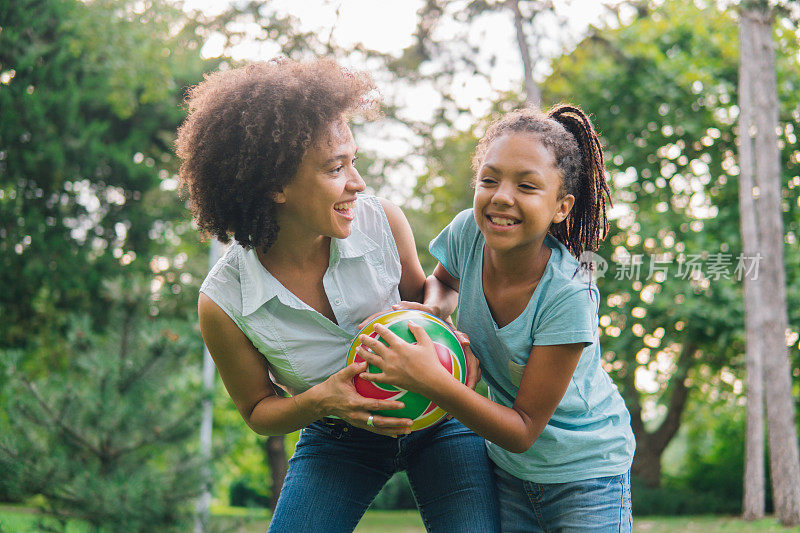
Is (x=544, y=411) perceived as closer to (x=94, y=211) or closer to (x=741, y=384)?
(x=94, y=211)

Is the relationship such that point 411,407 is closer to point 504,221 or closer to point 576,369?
point 576,369

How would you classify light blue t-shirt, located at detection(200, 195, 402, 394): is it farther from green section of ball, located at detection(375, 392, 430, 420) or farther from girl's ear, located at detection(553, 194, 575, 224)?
girl's ear, located at detection(553, 194, 575, 224)

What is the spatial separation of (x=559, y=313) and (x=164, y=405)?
5.69 metres

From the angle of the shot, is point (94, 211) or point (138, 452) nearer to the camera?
point (138, 452)

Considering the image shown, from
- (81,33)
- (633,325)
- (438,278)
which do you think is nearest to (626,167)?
(633,325)

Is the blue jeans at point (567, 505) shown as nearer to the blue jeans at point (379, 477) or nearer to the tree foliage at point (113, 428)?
the blue jeans at point (379, 477)

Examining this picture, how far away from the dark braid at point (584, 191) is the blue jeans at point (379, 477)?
0.96 metres

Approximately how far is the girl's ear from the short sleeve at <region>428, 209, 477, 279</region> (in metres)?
0.40

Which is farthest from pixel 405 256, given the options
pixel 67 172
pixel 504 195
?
pixel 67 172

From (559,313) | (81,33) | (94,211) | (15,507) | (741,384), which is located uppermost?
(81,33)

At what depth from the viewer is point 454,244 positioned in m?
3.25

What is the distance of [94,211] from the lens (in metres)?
18.8

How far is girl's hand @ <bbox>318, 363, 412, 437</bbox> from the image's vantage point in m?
2.68

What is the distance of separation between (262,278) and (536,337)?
3.57 ft
